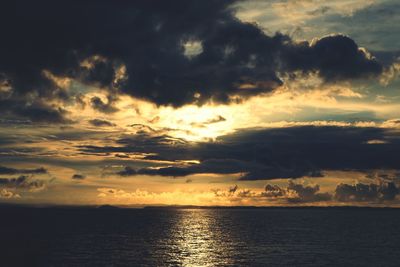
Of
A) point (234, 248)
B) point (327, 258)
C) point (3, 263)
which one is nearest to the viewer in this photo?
point (3, 263)

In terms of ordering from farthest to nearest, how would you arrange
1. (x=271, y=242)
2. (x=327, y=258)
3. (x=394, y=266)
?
(x=271, y=242), (x=327, y=258), (x=394, y=266)

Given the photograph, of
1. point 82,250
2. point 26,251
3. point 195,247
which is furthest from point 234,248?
point 26,251

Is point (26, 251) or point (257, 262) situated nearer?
point (257, 262)

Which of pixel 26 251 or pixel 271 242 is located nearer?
pixel 26 251

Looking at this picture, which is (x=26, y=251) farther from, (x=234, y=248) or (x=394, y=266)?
(x=394, y=266)

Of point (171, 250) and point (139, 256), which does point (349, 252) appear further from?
point (139, 256)

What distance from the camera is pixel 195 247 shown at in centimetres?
14938

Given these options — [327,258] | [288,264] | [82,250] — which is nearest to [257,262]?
[288,264]

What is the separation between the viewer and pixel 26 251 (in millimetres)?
124438

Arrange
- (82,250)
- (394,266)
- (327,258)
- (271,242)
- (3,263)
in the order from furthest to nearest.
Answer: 1. (271,242)
2. (82,250)
3. (327,258)
4. (394,266)
5. (3,263)

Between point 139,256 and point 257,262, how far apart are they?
3084 centimetres

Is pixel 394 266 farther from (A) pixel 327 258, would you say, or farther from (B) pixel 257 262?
(B) pixel 257 262

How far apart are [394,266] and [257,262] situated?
3122 centimetres

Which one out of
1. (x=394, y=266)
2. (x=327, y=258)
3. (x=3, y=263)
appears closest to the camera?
(x=3, y=263)
